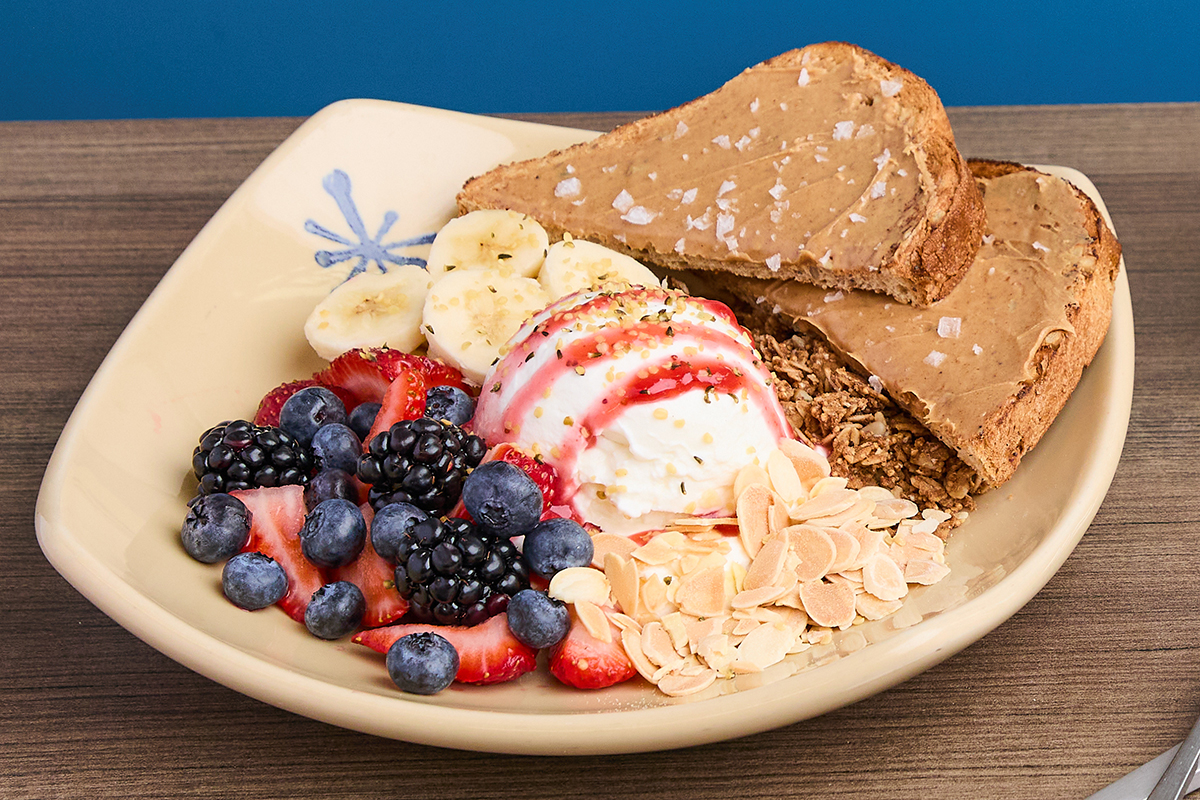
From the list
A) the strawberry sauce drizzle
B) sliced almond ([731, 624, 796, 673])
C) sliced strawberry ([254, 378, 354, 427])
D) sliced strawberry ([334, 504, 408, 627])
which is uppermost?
the strawberry sauce drizzle

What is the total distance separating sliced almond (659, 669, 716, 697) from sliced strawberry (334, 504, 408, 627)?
402mm

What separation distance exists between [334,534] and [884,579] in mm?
819

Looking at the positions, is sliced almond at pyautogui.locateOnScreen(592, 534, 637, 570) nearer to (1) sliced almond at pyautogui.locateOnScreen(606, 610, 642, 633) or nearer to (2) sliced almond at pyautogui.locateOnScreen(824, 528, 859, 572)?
(1) sliced almond at pyautogui.locateOnScreen(606, 610, 642, 633)

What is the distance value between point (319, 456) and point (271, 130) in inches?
62.5

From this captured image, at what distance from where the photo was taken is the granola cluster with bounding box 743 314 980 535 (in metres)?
1.75

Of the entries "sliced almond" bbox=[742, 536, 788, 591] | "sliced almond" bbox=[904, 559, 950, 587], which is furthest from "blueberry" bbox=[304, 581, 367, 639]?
"sliced almond" bbox=[904, 559, 950, 587]

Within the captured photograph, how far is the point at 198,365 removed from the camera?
6.22 feet

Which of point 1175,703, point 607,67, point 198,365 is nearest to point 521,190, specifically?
point 198,365

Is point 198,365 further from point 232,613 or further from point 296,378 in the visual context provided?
point 232,613

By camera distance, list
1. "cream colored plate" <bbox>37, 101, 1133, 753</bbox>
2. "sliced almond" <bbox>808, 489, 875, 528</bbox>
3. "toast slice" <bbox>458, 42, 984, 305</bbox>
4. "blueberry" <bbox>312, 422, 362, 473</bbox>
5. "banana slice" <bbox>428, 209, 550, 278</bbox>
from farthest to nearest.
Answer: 1. "banana slice" <bbox>428, 209, 550, 278</bbox>
2. "toast slice" <bbox>458, 42, 984, 305</bbox>
3. "blueberry" <bbox>312, 422, 362, 473</bbox>
4. "sliced almond" <bbox>808, 489, 875, 528</bbox>
5. "cream colored plate" <bbox>37, 101, 1133, 753</bbox>

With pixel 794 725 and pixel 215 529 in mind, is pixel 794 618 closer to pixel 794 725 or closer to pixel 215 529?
pixel 794 725

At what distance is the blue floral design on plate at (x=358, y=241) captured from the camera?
224 cm

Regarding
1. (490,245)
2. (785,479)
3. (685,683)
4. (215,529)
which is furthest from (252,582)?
(490,245)

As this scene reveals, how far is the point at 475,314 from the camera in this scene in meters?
1.99
